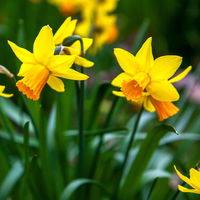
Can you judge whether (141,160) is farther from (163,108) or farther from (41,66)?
(41,66)

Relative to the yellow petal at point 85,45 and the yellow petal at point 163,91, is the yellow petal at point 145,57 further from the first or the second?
the yellow petal at point 85,45

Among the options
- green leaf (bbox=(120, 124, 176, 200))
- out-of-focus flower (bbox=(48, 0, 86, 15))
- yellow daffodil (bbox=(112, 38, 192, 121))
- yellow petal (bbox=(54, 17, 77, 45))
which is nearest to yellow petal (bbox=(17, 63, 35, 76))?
yellow petal (bbox=(54, 17, 77, 45))

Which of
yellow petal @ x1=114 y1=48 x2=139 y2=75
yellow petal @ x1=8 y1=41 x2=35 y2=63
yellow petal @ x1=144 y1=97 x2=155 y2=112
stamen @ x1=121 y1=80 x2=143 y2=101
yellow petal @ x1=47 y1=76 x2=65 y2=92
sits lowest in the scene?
yellow petal @ x1=144 y1=97 x2=155 y2=112

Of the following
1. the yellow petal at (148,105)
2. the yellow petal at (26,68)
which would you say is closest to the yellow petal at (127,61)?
the yellow petal at (148,105)

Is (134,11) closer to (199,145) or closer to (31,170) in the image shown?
(199,145)

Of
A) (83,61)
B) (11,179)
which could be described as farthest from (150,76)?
(11,179)

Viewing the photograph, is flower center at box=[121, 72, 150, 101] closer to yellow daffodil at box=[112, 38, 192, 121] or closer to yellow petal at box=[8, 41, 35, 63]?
yellow daffodil at box=[112, 38, 192, 121]
